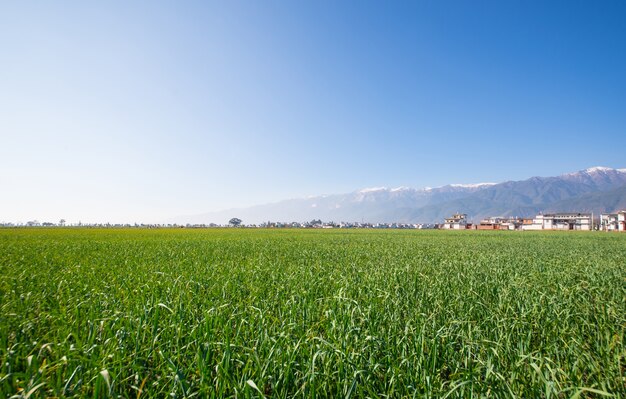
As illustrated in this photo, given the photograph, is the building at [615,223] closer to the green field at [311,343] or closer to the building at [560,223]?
the building at [560,223]

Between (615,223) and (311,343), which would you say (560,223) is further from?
(311,343)

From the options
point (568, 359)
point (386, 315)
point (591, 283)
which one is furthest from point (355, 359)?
point (591, 283)

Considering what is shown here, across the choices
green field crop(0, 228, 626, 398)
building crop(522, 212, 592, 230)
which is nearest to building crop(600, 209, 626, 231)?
building crop(522, 212, 592, 230)

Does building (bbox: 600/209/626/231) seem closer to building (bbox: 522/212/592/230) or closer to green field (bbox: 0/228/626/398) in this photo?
building (bbox: 522/212/592/230)

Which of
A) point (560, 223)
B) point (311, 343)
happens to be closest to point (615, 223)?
point (560, 223)

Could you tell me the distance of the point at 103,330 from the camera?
480 centimetres

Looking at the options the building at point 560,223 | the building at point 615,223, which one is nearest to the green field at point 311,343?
the building at point 615,223

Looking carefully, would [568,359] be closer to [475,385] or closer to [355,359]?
[475,385]

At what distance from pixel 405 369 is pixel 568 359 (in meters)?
2.49

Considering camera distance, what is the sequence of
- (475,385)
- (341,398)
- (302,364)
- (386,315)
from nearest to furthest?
1. (341,398)
2. (475,385)
3. (302,364)
4. (386,315)

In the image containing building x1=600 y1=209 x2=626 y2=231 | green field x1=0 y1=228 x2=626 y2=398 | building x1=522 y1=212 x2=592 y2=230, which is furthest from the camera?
building x1=522 y1=212 x2=592 y2=230

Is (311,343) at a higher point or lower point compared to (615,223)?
higher

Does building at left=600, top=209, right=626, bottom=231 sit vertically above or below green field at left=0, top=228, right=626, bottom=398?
below

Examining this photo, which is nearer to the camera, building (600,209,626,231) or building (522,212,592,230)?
building (600,209,626,231)
